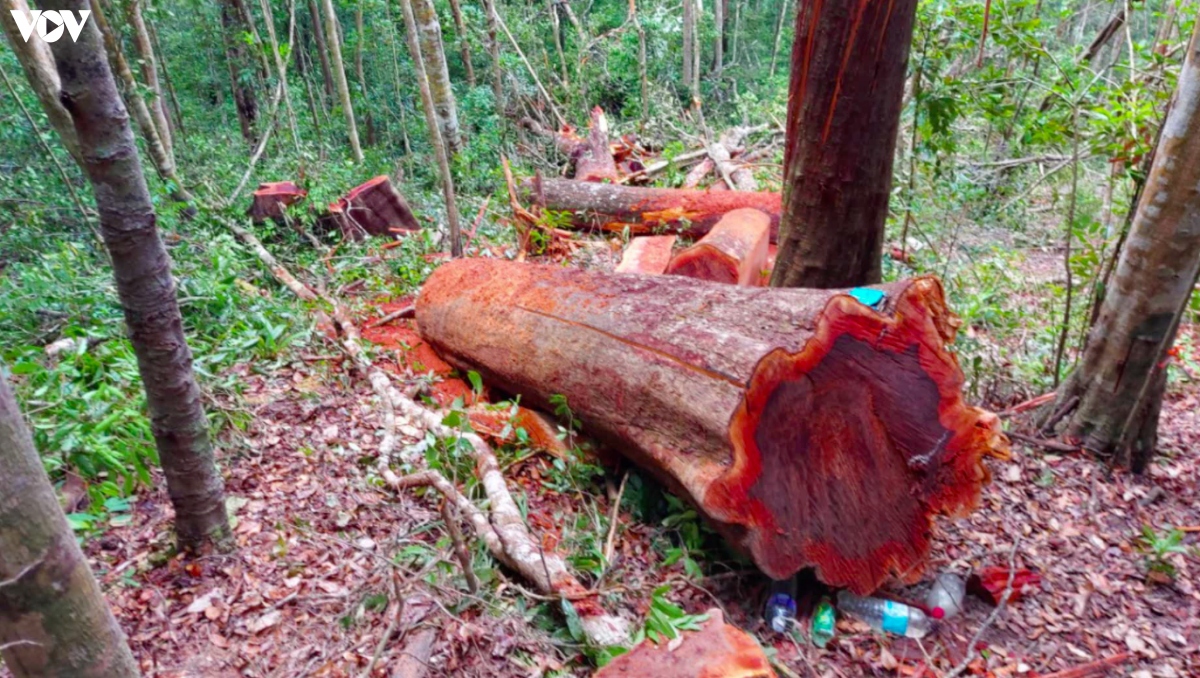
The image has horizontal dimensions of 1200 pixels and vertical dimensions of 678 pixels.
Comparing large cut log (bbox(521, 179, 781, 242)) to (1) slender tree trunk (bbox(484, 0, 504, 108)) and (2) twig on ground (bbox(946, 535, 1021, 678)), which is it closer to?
(1) slender tree trunk (bbox(484, 0, 504, 108))

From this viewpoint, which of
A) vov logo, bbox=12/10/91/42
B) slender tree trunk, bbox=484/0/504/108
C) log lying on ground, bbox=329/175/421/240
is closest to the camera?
vov logo, bbox=12/10/91/42

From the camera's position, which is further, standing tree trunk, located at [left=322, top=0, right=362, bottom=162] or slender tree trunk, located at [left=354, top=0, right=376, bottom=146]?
slender tree trunk, located at [left=354, top=0, right=376, bottom=146]

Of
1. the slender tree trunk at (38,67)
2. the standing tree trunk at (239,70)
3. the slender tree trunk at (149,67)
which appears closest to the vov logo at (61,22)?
the slender tree trunk at (38,67)

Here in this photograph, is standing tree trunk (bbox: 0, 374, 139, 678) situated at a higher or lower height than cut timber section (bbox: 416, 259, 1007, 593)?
higher

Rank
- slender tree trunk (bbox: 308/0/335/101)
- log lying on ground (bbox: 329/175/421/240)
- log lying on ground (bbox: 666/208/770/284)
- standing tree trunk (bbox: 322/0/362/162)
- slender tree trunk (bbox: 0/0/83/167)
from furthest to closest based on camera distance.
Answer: slender tree trunk (bbox: 308/0/335/101), standing tree trunk (bbox: 322/0/362/162), log lying on ground (bbox: 329/175/421/240), log lying on ground (bbox: 666/208/770/284), slender tree trunk (bbox: 0/0/83/167)

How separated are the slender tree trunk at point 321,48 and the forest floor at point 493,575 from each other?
37.6 ft

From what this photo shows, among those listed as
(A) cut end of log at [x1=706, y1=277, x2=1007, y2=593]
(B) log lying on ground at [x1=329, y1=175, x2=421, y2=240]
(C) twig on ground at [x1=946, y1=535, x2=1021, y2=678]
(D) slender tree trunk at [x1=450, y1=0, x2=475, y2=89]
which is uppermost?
(D) slender tree trunk at [x1=450, y1=0, x2=475, y2=89]

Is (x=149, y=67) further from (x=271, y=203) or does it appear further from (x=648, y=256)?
(x=648, y=256)

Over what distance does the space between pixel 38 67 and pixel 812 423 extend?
5446 millimetres

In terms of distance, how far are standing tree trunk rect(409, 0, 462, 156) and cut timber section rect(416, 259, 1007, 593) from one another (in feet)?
15.9

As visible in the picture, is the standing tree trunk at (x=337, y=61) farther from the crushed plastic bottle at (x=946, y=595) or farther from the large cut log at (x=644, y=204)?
the crushed plastic bottle at (x=946, y=595)

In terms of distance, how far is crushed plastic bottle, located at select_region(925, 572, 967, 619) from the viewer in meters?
2.91

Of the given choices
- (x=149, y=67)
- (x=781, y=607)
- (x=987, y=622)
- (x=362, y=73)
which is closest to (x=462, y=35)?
(x=362, y=73)

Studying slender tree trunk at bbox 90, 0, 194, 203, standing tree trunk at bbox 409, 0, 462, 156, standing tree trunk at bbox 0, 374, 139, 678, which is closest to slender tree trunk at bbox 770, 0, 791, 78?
standing tree trunk at bbox 409, 0, 462, 156
